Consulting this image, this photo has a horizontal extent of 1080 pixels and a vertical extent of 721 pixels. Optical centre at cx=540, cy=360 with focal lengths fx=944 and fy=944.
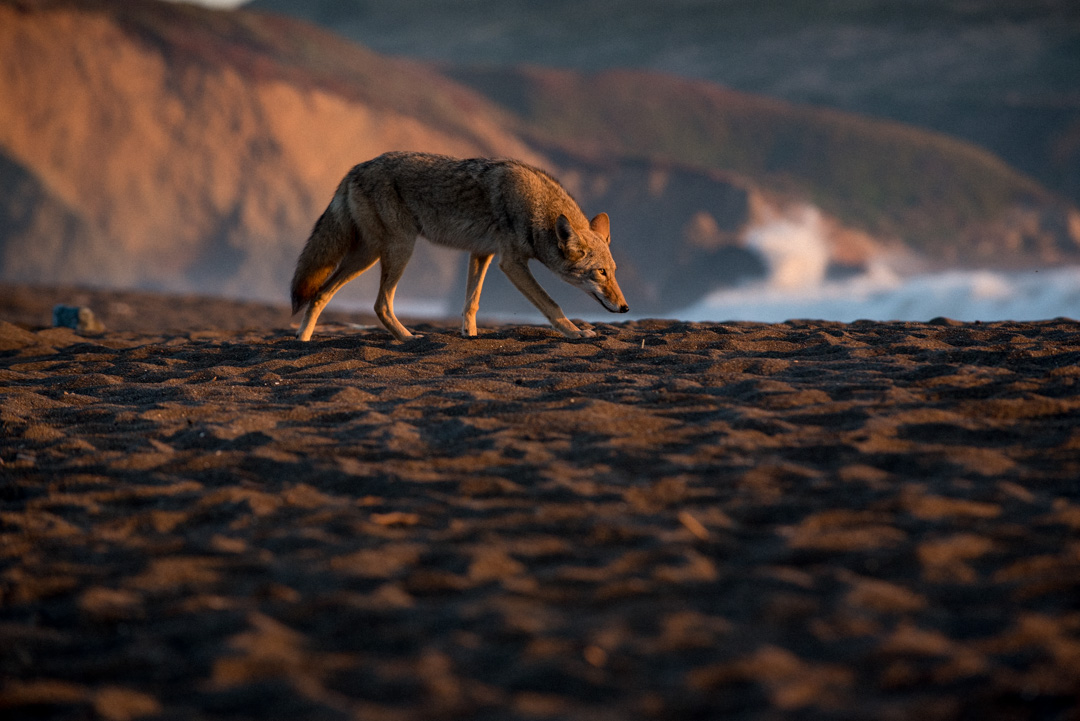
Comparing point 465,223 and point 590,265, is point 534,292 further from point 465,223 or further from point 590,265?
point 465,223

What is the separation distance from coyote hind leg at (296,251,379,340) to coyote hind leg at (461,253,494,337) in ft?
2.47

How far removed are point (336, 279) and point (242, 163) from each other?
42868 mm

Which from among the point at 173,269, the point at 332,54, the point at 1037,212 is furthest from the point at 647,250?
the point at 1037,212

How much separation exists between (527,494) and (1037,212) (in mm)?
86672

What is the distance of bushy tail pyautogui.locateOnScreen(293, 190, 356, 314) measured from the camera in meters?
7.01

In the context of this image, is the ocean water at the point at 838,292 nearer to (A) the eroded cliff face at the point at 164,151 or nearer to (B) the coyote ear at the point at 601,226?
(A) the eroded cliff face at the point at 164,151

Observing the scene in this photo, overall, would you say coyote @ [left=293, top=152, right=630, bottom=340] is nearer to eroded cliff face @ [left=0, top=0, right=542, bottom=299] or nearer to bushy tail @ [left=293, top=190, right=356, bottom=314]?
bushy tail @ [left=293, top=190, right=356, bottom=314]

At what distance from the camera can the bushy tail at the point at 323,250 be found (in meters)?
7.01

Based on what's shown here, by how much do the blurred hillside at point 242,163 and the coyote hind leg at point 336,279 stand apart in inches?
1418

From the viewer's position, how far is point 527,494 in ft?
12.4

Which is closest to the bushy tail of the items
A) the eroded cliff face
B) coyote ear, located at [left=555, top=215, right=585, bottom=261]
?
coyote ear, located at [left=555, top=215, right=585, bottom=261]

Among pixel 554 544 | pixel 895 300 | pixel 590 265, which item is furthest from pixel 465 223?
pixel 895 300

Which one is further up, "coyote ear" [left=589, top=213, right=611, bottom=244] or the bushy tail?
"coyote ear" [left=589, top=213, right=611, bottom=244]

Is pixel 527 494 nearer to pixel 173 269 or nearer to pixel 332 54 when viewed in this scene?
pixel 173 269
